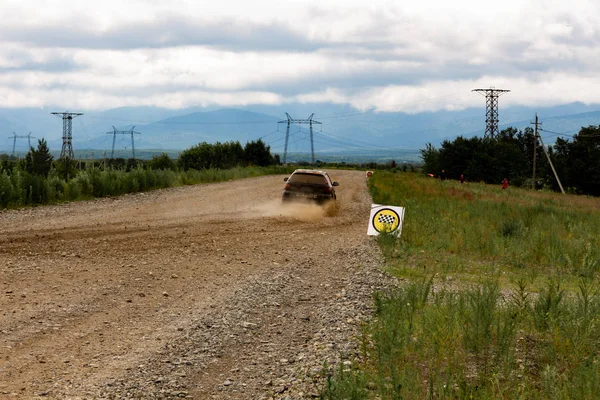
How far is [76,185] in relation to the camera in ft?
91.8

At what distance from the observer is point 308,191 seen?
26062mm

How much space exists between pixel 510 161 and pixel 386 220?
96.5 metres

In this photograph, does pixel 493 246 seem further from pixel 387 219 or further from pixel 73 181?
pixel 73 181

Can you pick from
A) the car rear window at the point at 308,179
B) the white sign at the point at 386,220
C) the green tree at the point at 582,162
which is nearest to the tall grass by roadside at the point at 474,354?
the white sign at the point at 386,220

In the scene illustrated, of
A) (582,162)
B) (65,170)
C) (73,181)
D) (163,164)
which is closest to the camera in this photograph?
(73,181)

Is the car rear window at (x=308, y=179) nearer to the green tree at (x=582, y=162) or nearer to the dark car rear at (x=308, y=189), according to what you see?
the dark car rear at (x=308, y=189)

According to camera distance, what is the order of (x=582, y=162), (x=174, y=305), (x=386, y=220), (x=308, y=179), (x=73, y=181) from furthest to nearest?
(x=582, y=162), (x=73, y=181), (x=308, y=179), (x=386, y=220), (x=174, y=305)

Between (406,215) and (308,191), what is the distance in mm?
4452

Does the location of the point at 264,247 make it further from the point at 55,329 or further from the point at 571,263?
the point at 55,329

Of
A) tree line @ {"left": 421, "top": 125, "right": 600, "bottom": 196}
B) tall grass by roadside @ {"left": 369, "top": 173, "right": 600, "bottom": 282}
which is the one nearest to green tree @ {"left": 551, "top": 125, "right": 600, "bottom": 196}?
tree line @ {"left": 421, "top": 125, "right": 600, "bottom": 196}

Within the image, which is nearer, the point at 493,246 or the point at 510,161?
the point at 493,246

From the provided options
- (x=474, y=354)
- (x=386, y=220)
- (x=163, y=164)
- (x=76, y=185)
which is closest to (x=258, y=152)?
(x=163, y=164)

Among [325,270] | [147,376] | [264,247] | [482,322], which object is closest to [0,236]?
[264,247]

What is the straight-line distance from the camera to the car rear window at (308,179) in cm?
2661
